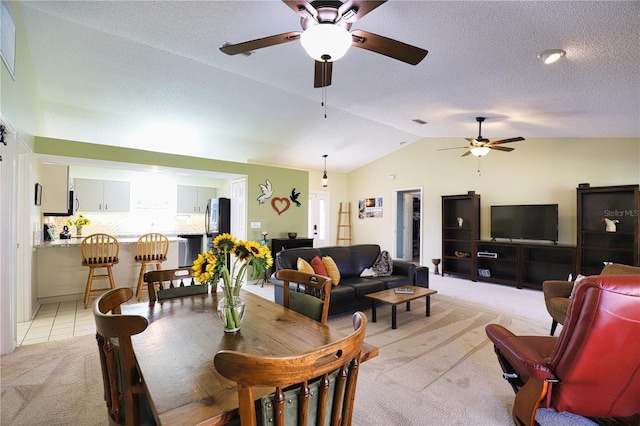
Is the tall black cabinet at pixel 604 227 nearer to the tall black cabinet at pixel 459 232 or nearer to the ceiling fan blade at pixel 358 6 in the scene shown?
the tall black cabinet at pixel 459 232

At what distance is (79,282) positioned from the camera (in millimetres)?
4508

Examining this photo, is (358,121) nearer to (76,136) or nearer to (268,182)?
(268,182)

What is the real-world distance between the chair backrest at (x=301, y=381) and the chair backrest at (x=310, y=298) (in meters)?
0.72

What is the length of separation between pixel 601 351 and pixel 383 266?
10.8 feet

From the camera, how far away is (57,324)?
353 centimetres

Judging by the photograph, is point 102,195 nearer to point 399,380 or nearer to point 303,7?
point 303,7

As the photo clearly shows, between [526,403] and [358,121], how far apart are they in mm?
5201

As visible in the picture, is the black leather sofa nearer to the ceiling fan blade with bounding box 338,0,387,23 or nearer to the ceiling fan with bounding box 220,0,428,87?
the ceiling fan with bounding box 220,0,428,87

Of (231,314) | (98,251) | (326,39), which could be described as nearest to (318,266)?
(231,314)

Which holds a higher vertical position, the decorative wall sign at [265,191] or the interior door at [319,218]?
the decorative wall sign at [265,191]

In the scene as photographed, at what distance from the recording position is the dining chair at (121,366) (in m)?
1.01

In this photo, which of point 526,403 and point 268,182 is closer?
point 526,403

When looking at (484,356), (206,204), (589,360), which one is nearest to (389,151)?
(206,204)

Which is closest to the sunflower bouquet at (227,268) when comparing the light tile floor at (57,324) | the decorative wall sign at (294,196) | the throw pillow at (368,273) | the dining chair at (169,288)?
the dining chair at (169,288)
